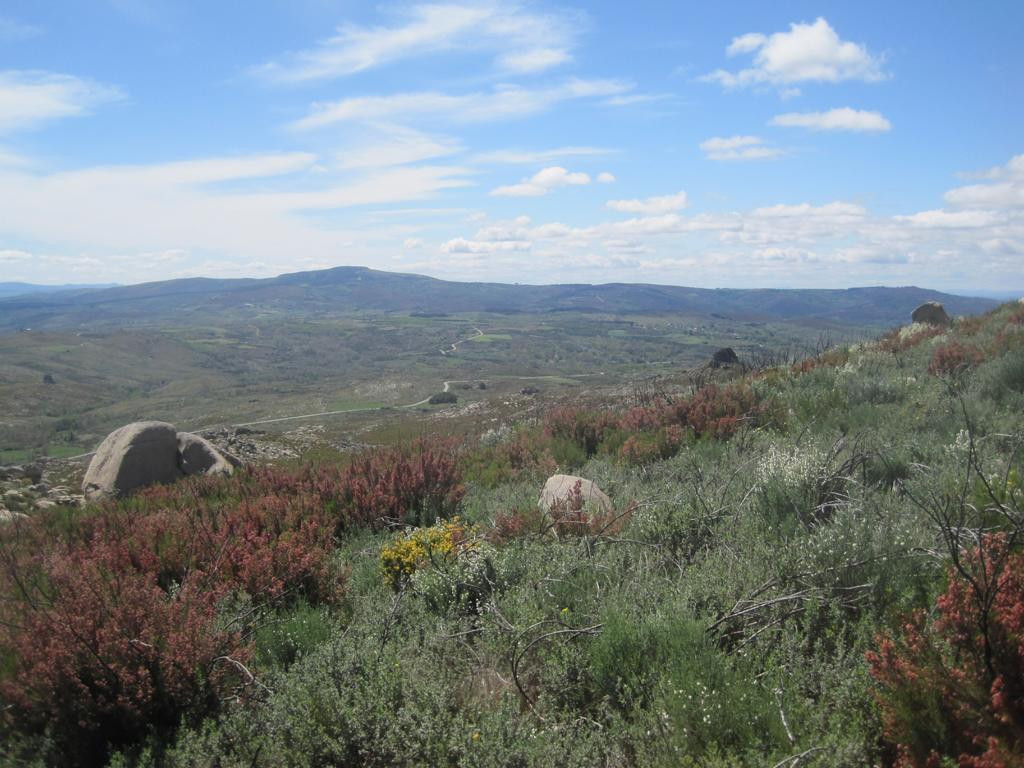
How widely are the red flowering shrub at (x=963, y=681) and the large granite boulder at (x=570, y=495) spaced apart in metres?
3.17

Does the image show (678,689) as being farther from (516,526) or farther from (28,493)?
(28,493)

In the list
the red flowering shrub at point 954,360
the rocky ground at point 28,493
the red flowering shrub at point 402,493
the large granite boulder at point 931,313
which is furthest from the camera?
the large granite boulder at point 931,313

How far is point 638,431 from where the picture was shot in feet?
31.7

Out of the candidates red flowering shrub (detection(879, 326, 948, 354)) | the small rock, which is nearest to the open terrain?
red flowering shrub (detection(879, 326, 948, 354))

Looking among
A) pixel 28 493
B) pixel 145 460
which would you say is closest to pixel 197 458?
pixel 145 460

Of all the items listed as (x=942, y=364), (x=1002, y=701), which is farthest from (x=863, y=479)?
(x=942, y=364)

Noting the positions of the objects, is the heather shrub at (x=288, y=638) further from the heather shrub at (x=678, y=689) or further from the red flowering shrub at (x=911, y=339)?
the red flowering shrub at (x=911, y=339)

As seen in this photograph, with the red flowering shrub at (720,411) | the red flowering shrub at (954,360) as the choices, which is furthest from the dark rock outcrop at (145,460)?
the red flowering shrub at (954,360)

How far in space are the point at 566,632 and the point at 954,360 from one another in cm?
1018

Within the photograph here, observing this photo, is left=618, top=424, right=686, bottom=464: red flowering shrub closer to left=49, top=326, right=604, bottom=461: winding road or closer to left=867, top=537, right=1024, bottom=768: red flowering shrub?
left=867, top=537, right=1024, bottom=768: red flowering shrub

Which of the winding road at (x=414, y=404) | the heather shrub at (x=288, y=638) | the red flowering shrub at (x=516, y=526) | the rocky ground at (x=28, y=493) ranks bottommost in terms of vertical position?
the winding road at (x=414, y=404)

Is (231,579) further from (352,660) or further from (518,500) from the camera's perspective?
(518,500)

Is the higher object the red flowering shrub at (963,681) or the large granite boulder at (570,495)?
the red flowering shrub at (963,681)

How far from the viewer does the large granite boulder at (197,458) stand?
13742mm
